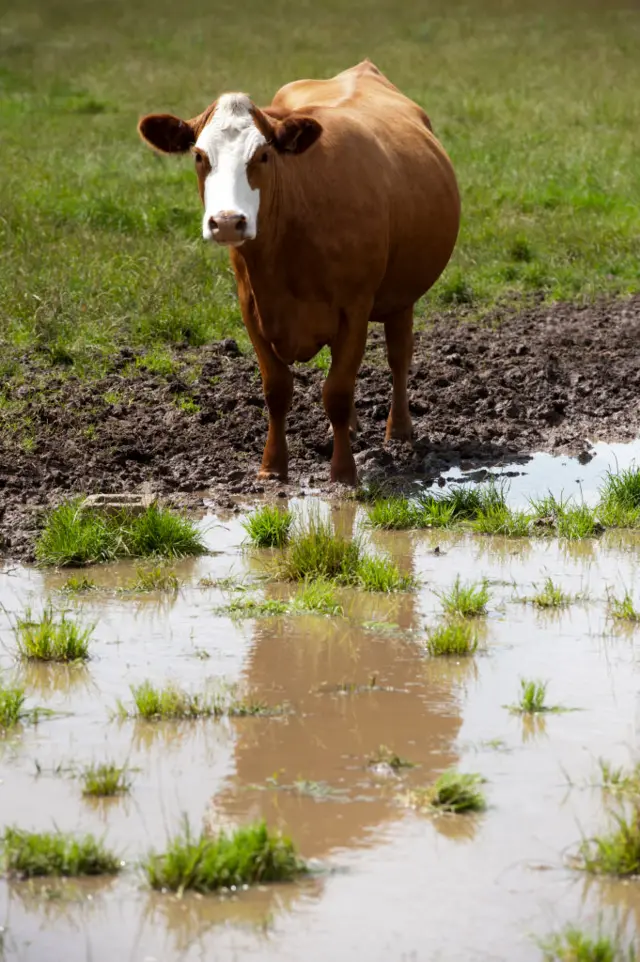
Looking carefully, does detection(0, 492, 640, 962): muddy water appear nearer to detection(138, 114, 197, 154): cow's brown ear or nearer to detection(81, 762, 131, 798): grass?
detection(81, 762, 131, 798): grass

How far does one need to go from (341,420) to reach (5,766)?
4.03m

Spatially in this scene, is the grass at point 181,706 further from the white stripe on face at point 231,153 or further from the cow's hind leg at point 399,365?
the cow's hind leg at point 399,365

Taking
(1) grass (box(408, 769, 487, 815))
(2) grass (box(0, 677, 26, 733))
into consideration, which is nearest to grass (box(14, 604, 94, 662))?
(2) grass (box(0, 677, 26, 733))

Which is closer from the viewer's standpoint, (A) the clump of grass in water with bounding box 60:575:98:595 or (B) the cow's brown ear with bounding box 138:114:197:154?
(A) the clump of grass in water with bounding box 60:575:98:595

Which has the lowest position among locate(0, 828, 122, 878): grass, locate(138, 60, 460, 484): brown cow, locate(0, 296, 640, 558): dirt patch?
locate(0, 828, 122, 878): grass

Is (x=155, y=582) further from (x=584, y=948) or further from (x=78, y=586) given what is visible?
(x=584, y=948)

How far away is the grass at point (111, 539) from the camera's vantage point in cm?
687

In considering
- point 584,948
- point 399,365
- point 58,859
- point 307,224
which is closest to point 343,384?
point 307,224

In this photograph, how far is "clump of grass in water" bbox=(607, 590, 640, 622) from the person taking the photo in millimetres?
5980

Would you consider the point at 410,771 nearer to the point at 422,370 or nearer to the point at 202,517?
the point at 202,517

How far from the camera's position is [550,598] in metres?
6.19

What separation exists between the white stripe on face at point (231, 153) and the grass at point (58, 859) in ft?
12.4

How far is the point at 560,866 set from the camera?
12.9 ft

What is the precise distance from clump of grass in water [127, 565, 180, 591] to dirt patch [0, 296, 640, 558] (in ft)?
2.17
